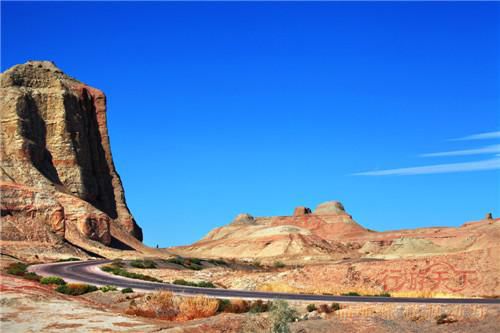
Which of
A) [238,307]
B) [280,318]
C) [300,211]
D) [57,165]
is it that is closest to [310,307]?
[238,307]

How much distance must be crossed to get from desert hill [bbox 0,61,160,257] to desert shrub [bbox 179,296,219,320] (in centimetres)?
5132

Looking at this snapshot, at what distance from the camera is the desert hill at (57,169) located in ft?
276

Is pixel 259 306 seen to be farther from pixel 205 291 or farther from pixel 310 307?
pixel 205 291

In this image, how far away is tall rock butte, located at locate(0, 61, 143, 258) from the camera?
86.1 metres

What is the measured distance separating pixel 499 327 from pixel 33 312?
1741 cm

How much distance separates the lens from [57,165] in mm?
113188

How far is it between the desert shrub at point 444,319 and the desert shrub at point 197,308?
29.8 feet

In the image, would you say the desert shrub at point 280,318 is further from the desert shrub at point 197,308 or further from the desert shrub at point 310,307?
the desert shrub at point 197,308

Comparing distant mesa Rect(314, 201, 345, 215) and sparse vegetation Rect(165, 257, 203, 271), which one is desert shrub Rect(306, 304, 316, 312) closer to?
sparse vegetation Rect(165, 257, 203, 271)

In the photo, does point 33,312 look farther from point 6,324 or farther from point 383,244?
point 383,244

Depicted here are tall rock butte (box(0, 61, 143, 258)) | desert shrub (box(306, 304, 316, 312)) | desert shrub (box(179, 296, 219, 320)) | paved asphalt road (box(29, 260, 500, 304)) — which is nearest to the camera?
desert shrub (box(179, 296, 219, 320))

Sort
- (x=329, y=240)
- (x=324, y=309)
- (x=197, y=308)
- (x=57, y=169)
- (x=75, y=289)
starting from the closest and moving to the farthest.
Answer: (x=324, y=309) → (x=197, y=308) → (x=75, y=289) → (x=57, y=169) → (x=329, y=240)

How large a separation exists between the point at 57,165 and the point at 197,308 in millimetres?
90676

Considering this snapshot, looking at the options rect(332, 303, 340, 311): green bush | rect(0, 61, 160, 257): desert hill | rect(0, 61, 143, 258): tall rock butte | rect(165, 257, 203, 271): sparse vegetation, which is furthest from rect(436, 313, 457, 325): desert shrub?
rect(0, 61, 143, 258): tall rock butte
